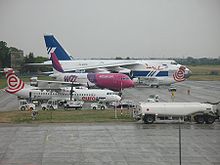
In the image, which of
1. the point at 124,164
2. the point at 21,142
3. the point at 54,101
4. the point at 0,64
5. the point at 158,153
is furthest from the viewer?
the point at 0,64

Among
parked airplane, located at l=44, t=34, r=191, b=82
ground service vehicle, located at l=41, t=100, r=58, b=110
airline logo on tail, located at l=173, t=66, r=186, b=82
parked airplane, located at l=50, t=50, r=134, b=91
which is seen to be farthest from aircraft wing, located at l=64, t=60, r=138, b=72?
ground service vehicle, located at l=41, t=100, r=58, b=110

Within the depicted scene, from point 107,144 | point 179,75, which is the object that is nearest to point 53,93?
point 107,144

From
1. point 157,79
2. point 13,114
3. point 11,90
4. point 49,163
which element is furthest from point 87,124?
point 157,79

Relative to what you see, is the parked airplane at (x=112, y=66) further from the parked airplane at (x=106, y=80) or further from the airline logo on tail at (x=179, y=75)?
the parked airplane at (x=106, y=80)

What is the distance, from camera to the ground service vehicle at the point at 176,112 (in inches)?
1259

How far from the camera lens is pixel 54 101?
159 feet

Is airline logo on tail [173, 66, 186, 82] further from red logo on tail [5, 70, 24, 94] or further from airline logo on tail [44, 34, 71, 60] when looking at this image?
red logo on tail [5, 70, 24, 94]

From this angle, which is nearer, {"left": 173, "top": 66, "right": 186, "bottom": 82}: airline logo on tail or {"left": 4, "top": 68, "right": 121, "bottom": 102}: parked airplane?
{"left": 4, "top": 68, "right": 121, "bottom": 102}: parked airplane

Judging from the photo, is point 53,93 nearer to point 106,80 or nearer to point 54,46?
point 106,80

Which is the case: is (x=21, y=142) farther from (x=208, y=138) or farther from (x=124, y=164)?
(x=208, y=138)

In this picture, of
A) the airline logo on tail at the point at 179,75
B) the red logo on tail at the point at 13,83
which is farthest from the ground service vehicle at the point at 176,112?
the airline logo on tail at the point at 179,75

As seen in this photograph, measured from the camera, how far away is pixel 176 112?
31906 mm

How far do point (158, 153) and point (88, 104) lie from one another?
90.6ft

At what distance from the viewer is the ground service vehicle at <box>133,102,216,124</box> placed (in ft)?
105
